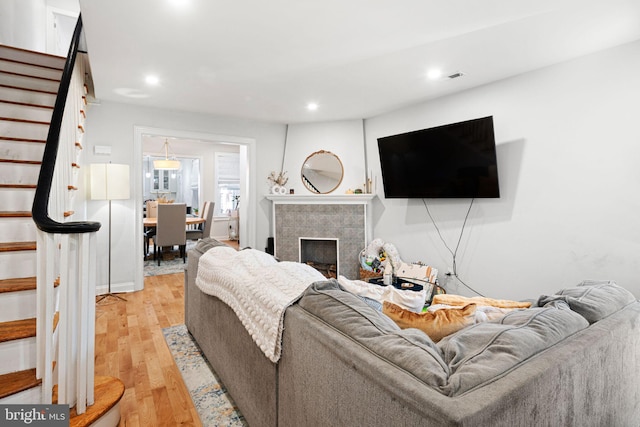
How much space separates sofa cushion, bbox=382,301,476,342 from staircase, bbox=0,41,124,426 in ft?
4.71

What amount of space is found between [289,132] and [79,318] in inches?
168

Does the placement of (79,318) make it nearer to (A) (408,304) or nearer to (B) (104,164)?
(A) (408,304)

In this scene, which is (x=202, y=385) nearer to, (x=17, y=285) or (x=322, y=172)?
(x=17, y=285)

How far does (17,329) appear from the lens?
161 cm

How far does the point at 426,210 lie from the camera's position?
4176 mm

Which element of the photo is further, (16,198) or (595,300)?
(16,198)

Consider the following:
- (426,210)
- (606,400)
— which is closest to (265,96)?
(426,210)

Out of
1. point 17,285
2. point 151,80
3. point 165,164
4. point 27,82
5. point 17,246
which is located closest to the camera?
point 17,285

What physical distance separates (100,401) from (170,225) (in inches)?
172

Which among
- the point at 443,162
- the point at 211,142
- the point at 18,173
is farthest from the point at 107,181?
the point at 443,162

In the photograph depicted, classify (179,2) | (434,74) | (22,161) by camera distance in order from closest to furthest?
(179,2) < (22,161) < (434,74)

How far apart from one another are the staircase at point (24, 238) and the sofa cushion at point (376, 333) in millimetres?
1107

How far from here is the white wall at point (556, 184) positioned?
2623 mm

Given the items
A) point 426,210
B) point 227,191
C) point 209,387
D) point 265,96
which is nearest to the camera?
point 209,387
